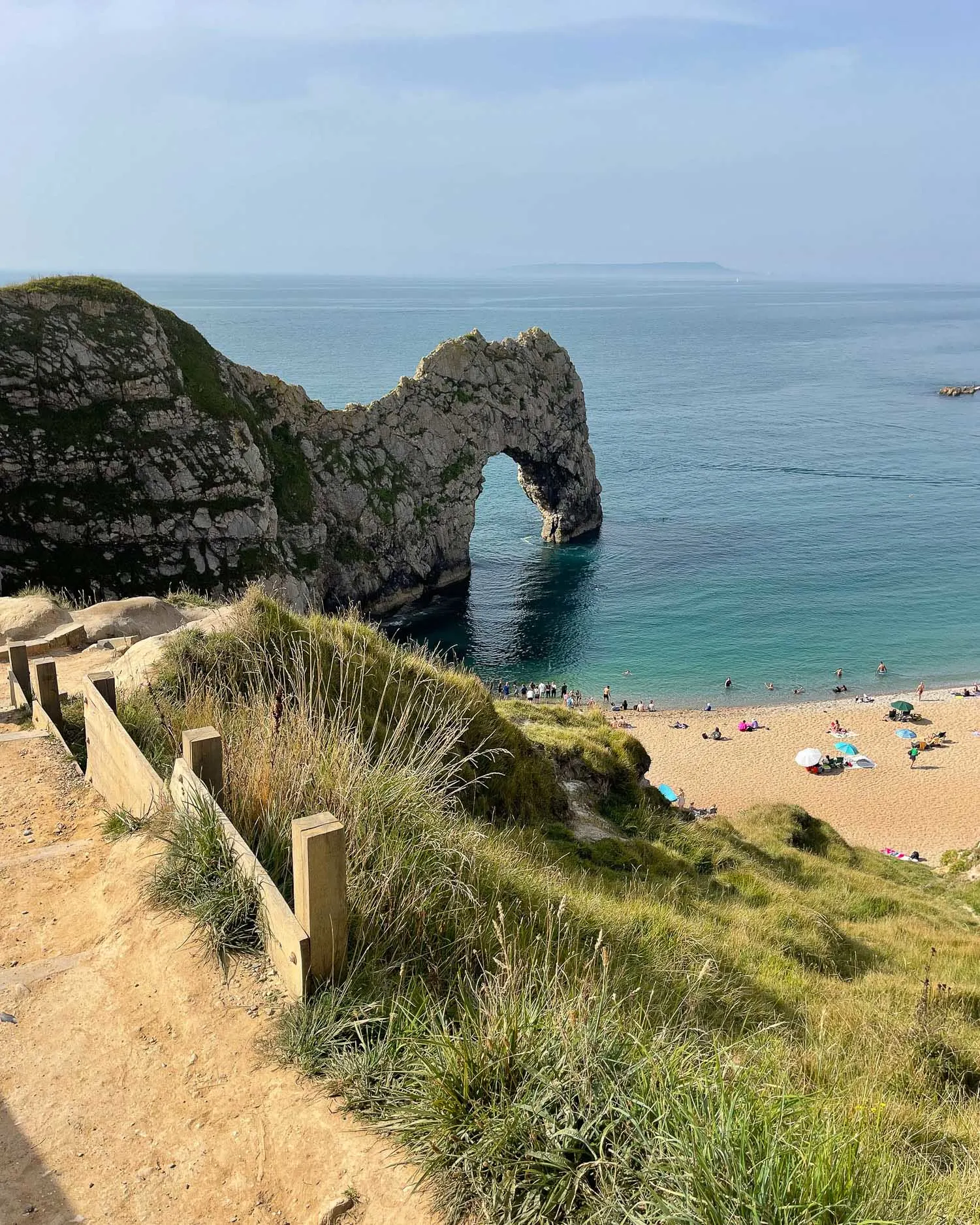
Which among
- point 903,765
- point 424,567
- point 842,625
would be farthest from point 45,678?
point 842,625

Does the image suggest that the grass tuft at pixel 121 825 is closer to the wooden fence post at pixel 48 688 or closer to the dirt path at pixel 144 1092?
the dirt path at pixel 144 1092

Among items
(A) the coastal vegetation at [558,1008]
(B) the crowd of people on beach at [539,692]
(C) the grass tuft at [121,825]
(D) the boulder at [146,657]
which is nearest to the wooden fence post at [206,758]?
(A) the coastal vegetation at [558,1008]

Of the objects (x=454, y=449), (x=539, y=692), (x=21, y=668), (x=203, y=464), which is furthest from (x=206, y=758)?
(x=454, y=449)

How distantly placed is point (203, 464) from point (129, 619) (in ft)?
85.6

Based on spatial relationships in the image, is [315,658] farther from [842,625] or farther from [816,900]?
[842,625]

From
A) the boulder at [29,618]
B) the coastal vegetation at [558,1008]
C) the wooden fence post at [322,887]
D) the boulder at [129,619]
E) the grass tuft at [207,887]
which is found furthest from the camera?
the boulder at [129,619]

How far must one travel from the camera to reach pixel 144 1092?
15.9ft

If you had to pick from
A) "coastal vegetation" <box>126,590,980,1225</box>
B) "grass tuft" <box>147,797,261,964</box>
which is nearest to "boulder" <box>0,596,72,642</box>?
"coastal vegetation" <box>126,590,980,1225</box>

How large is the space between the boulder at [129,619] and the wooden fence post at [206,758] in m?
11.8

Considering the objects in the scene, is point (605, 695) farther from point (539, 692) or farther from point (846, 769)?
point (846, 769)

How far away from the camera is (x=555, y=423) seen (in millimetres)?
65562

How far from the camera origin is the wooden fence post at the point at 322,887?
4871 mm

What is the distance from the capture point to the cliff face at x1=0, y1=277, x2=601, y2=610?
128 feet

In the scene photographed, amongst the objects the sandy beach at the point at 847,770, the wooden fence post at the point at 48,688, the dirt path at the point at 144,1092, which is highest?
the wooden fence post at the point at 48,688
